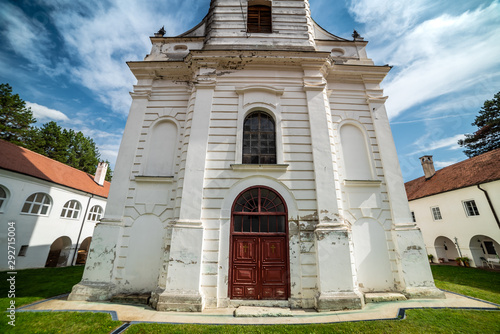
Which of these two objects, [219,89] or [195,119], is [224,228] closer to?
[195,119]

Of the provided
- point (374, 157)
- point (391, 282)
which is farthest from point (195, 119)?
point (391, 282)

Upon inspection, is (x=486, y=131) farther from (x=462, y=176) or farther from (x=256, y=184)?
(x=256, y=184)

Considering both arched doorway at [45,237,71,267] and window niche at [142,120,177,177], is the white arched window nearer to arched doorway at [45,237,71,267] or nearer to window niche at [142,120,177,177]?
window niche at [142,120,177,177]

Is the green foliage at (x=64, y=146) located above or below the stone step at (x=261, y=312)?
above

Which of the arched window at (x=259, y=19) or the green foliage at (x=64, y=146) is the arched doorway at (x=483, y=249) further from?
the green foliage at (x=64, y=146)

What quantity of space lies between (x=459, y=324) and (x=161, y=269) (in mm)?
7618

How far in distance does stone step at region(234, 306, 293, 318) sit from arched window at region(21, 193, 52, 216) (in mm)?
16754

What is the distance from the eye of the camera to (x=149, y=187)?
25.5 ft

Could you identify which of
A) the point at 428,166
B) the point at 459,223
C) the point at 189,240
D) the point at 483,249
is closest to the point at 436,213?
the point at 459,223

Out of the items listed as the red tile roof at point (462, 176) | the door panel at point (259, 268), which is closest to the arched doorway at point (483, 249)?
the red tile roof at point (462, 176)

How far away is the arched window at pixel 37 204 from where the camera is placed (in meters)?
14.1

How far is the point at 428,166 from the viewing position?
2156 cm

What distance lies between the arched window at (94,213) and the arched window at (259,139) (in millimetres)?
19208

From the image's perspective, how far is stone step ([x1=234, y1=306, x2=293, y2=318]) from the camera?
5414 millimetres
